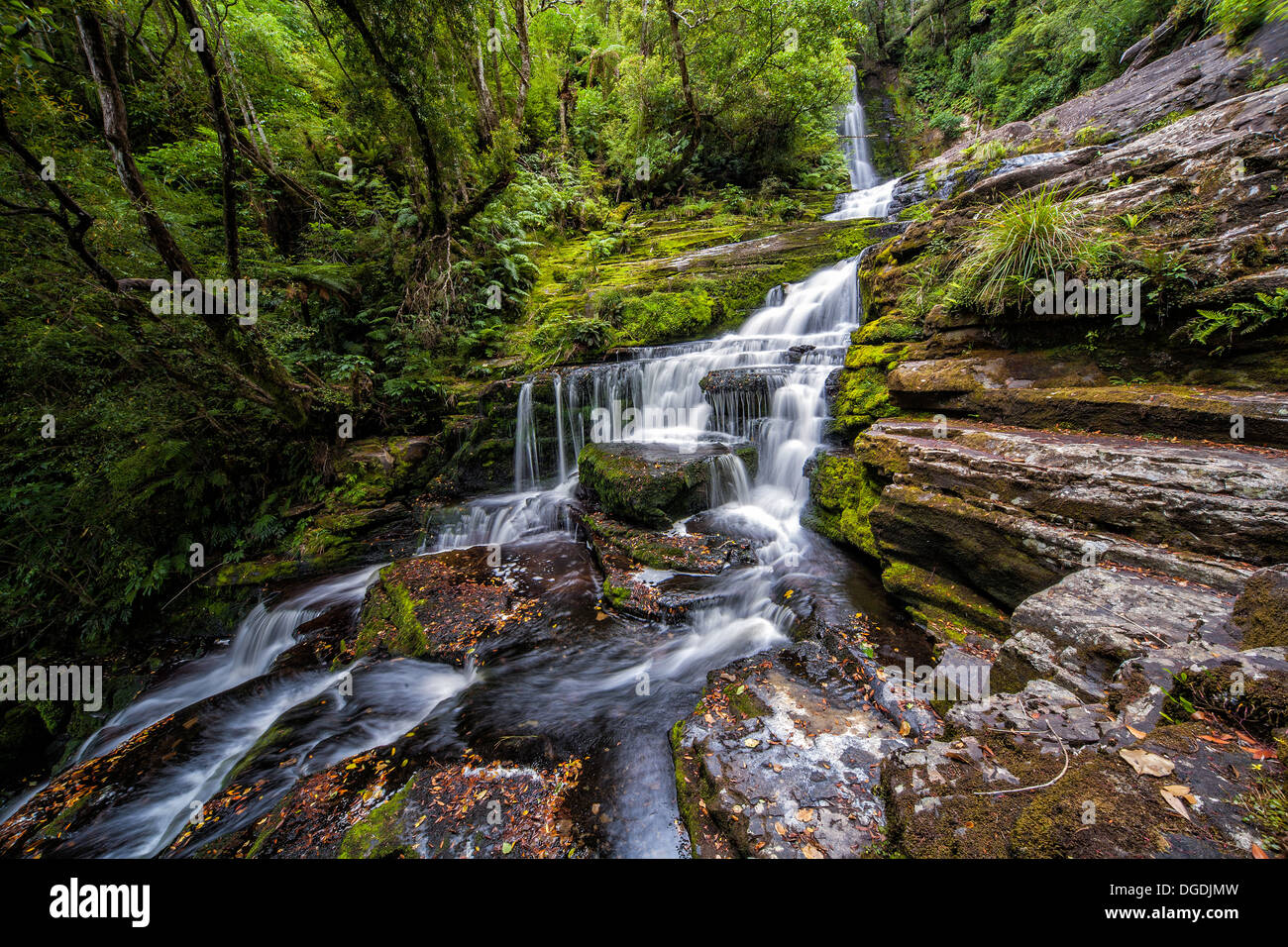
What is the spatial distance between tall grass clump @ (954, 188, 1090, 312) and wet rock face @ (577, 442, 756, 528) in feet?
11.7

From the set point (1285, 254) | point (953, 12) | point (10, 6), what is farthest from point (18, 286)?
point (953, 12)

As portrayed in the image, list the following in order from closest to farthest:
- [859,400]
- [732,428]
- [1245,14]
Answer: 1. [859,400]
2. [732,428]
3. [1245,14]

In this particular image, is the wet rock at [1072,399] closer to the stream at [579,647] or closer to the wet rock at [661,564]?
the stream at [579,647]

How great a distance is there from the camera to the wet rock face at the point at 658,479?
6.27m

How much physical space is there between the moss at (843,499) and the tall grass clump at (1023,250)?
2323 mm

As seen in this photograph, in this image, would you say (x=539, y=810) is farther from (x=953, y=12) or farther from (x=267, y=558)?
(x=953, y=12)

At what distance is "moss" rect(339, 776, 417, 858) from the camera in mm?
2459

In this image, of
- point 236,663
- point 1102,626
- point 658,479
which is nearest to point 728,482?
point 658,479

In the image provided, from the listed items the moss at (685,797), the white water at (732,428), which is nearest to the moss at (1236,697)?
the moss at (685,797)

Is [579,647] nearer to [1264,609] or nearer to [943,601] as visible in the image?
[943,601]

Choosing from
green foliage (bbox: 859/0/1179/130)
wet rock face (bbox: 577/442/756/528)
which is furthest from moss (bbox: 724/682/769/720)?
green foliage (bbox: 859/0/1179/130)

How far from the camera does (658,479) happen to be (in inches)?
247

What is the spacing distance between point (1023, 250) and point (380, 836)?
24.7 feet
